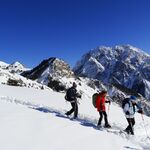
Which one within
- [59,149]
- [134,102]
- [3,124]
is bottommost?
[59,149]

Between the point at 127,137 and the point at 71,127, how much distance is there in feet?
10.5

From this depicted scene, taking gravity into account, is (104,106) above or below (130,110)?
above

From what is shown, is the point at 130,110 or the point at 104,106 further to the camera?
the point at 104,106

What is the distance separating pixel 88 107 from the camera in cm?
3309

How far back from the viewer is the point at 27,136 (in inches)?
532

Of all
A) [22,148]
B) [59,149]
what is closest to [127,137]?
[59,149]

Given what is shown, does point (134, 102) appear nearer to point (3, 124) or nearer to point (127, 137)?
point (127, 137)

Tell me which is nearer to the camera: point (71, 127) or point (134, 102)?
point (71, 127)

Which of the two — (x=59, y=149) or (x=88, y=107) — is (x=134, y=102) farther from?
(x=88, y=107)

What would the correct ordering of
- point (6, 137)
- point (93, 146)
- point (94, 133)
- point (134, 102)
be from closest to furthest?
point (6, 137) < point (93, 146) < point (94, 133) < point (134, 102)

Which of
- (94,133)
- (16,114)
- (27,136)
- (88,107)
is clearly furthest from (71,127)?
(88,107)

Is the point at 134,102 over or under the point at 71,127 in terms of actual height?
over

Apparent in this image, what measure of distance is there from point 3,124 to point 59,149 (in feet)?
11.1

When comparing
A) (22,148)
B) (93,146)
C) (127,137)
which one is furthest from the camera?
(127,137)
